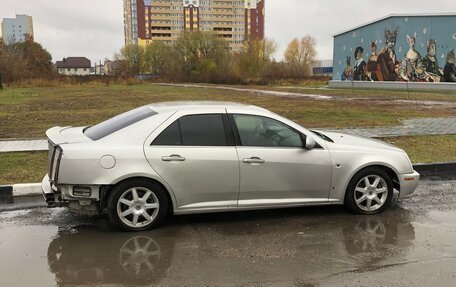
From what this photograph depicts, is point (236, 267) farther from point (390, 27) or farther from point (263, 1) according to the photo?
point (263, 1)

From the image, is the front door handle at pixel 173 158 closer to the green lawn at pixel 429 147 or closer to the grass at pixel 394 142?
the grass at pixel 394 142

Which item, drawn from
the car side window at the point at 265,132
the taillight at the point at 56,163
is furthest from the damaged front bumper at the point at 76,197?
the car side window at the point at 265,132

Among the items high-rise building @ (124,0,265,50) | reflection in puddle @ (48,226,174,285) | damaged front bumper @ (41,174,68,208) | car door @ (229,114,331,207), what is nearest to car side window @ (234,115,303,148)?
car door @ (229,114,331,207)

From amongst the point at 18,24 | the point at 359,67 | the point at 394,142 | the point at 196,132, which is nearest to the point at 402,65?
the point at 359,67

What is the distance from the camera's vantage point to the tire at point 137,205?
5074mm

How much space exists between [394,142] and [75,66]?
520 feet

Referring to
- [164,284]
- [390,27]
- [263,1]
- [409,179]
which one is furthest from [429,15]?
[263,1]

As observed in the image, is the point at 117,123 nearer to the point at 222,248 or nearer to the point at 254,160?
the point at 254,160

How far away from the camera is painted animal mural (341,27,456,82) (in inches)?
1693

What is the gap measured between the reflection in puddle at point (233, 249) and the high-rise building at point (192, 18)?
13991 cm

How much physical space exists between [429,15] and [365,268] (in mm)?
45767

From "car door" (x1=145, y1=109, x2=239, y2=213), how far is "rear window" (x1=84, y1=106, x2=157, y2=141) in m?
0.43

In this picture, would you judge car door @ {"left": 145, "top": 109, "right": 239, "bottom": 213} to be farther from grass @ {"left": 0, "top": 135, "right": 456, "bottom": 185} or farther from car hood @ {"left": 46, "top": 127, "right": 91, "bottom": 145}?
A: grass @ {"left": 0, "top": 135, "right": 456, "bottom": 185}

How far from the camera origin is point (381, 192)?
19.2 feet
